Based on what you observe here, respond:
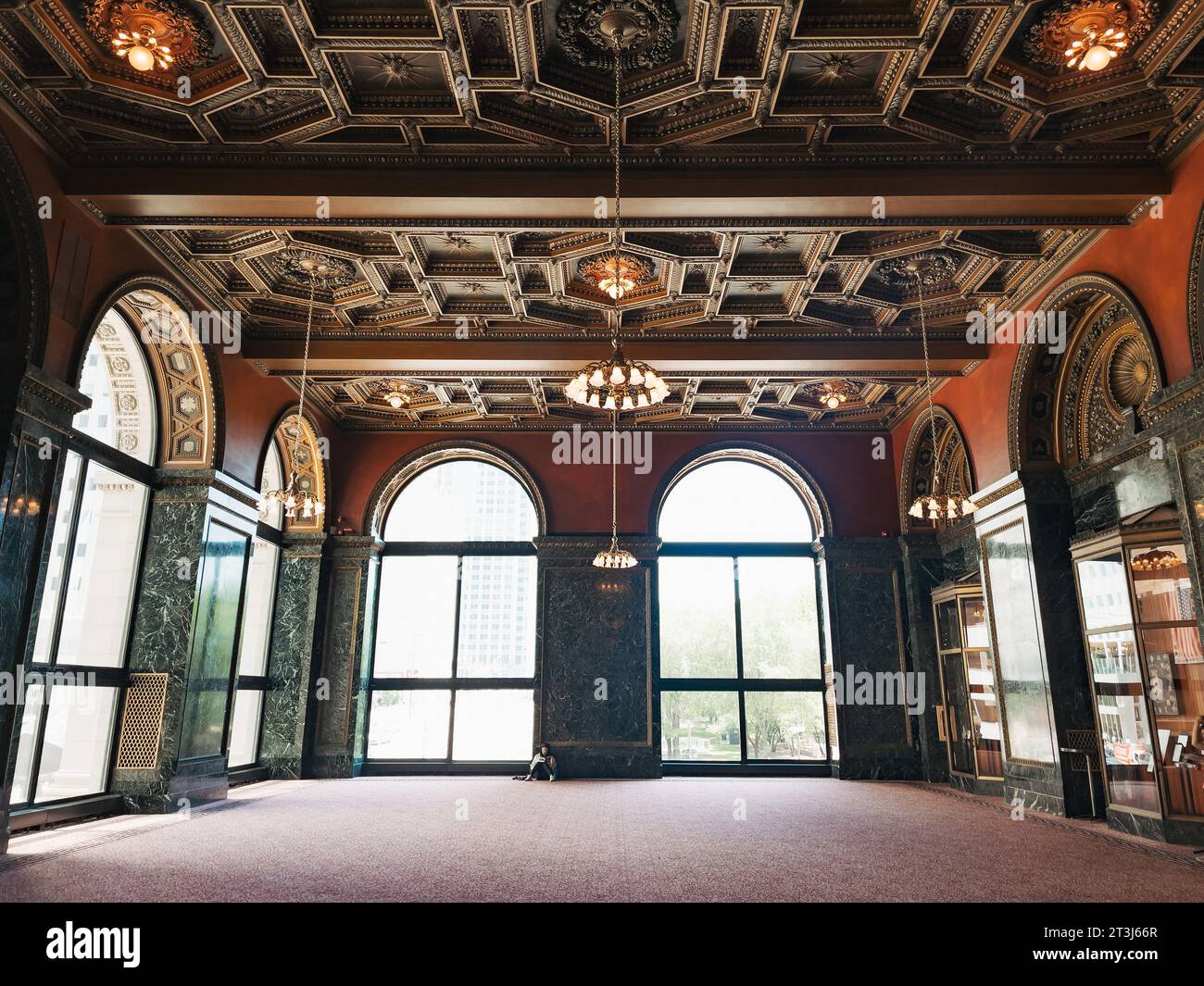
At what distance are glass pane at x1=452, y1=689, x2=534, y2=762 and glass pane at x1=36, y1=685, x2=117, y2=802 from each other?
492 cm

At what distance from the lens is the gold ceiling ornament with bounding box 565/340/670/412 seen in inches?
205

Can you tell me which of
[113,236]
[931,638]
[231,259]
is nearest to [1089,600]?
[931,638]

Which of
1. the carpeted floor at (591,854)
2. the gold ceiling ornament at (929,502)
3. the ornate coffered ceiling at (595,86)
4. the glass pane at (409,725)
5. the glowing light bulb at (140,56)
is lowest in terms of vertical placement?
the carpeted floor at (591,854)

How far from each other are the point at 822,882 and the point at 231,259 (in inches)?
296

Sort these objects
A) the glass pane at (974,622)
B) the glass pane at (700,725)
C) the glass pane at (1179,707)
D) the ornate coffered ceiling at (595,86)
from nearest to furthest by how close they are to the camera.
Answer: the ornate coffered ceiling at (595,86) → the glass pane at (1179,707) → the glass pane at (974,622) → the glass pane at (700,725)

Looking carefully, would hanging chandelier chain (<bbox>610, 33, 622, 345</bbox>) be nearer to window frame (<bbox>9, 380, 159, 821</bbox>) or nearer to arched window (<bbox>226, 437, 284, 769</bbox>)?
window frame (<bbox>9, 380, 159, 821</bbox>)

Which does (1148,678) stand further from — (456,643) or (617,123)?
(456,643)

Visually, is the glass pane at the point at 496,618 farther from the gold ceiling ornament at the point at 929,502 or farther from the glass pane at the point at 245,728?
the gold ceiling ornament at the point at 929,502

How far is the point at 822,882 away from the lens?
4879 mm

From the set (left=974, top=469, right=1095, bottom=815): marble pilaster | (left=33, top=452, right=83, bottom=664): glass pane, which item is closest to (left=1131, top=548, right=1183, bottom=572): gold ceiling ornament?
(left=974, top=469, right=1095, bottom=815): marble pilaster

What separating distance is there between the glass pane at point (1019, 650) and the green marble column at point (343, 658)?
333 inches

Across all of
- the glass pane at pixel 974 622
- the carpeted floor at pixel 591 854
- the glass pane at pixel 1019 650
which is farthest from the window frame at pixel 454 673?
the glass pane at pixel 1019 650

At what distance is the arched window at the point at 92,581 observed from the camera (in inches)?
263
